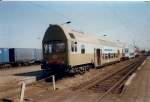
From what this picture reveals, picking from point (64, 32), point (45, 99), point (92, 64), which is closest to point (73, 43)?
point (64, 32)

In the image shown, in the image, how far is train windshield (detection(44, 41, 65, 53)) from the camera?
21.0 m

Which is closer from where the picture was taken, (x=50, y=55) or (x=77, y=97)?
(x=77, y=97)

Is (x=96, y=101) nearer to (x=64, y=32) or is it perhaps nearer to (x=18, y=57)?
(x=64, y=32)

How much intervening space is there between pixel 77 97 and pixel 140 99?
287 centimetres

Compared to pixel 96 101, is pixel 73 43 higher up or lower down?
higher up

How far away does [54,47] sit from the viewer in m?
21.4

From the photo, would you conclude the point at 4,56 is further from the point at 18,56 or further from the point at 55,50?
the point at 55,50

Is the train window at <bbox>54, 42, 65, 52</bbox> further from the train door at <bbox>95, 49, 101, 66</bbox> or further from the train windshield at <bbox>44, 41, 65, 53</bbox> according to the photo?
the train door at <bbox>95, 49, 101, 66</bbox>

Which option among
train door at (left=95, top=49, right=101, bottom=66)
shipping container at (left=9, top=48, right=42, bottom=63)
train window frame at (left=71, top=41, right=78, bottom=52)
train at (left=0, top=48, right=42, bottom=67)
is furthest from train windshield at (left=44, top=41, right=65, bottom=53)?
shipping container at (left=9, top=48, right=42, bottom=63)

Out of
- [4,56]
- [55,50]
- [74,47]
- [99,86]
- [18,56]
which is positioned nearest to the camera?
[99,86]

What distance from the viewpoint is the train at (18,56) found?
38.2m

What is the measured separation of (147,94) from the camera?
12.6 metres

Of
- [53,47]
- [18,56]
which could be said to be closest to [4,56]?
[18,56]

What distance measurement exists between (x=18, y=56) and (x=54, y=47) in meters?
22.0
